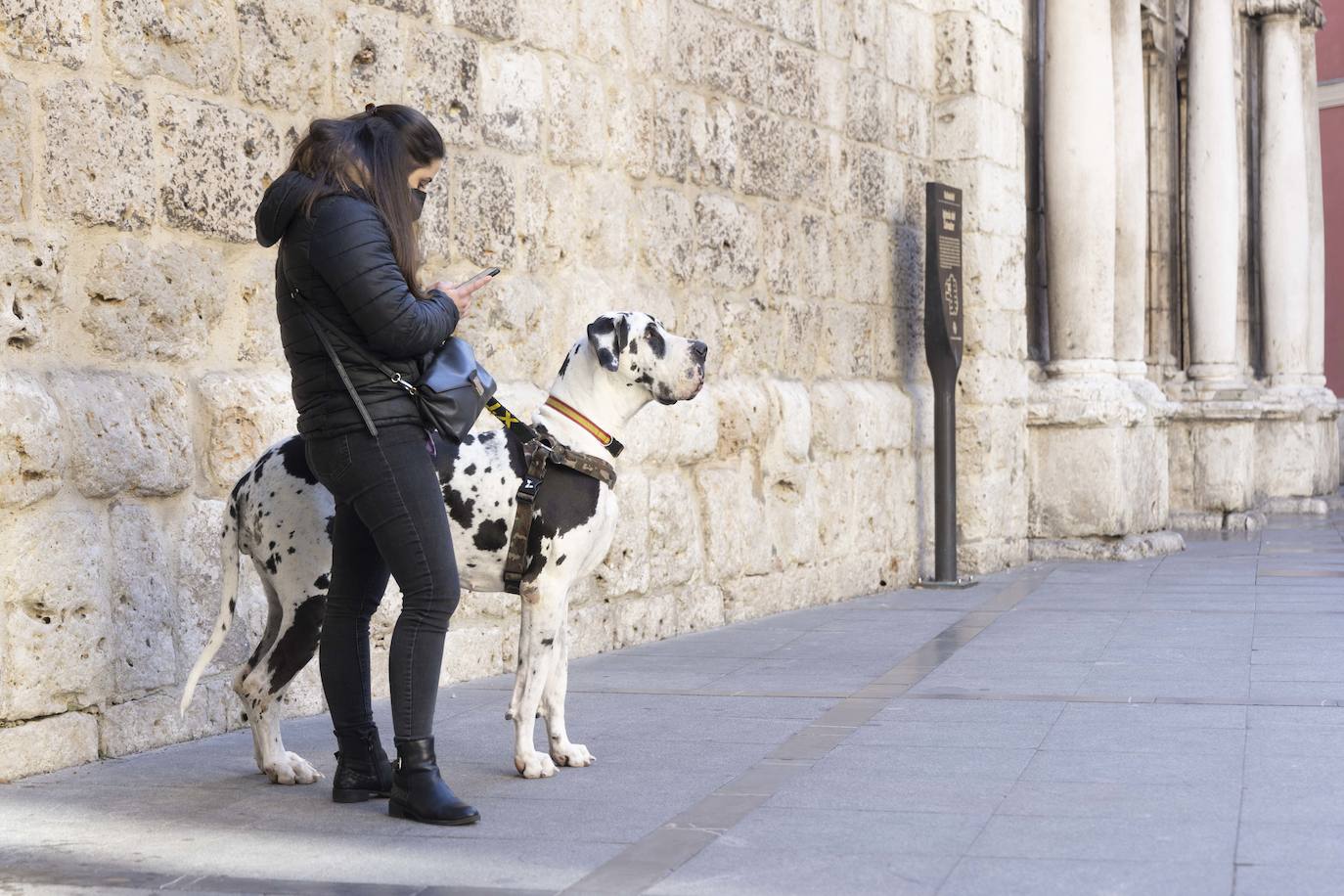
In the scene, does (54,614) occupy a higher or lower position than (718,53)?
lower

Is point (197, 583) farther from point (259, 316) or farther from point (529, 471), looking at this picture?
point (529, 471)

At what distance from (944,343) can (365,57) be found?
4931mm

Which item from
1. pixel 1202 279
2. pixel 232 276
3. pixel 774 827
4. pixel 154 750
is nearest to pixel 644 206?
pixel 232 276

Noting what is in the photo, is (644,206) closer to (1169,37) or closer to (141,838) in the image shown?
(141,838)

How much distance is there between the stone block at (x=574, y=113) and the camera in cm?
782

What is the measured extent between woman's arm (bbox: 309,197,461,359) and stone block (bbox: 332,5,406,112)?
7.51ft

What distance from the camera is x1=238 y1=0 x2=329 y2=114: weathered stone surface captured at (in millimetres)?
6152

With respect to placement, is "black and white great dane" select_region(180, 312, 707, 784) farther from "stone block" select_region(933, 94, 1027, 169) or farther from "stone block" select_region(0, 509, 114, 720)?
"stone block" select_region(933, 94, 1027, 169)

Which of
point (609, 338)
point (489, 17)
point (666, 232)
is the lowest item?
point (609, 338)

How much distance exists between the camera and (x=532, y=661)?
511cm

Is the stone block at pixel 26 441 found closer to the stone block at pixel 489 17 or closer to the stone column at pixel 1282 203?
the stone block at pixel 489 17

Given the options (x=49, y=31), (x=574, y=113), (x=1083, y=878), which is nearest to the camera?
(x=1083, y=878)

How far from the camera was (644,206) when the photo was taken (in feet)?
27.9

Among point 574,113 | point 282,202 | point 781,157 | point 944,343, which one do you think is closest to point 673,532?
point 574,113
